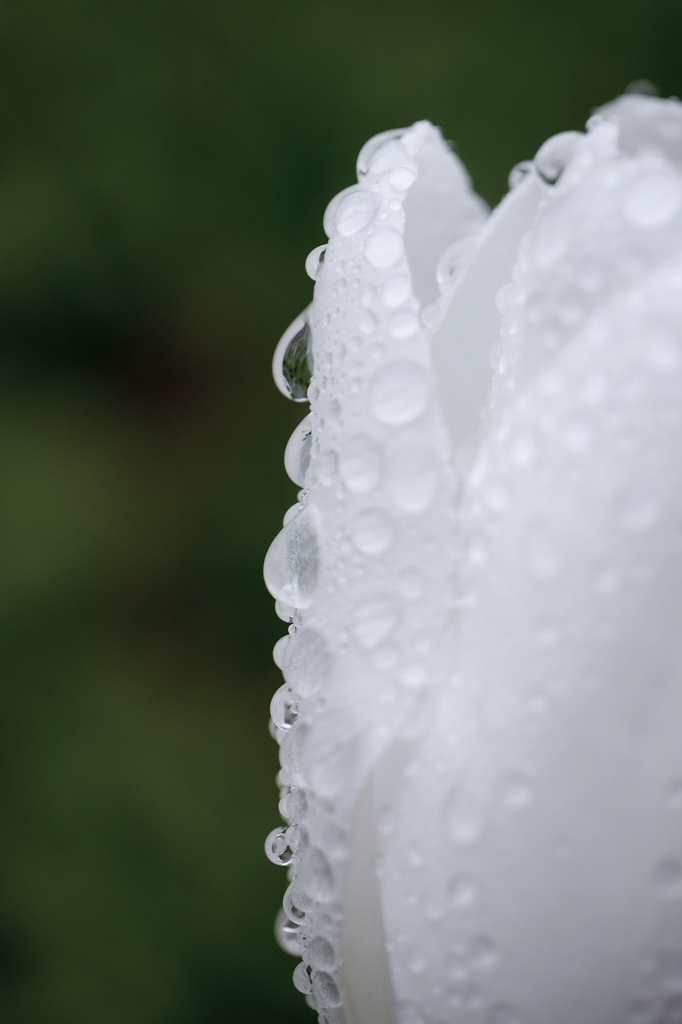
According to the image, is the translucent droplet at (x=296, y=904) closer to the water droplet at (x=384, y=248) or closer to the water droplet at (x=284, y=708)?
the water droplet at (x=284, y=708)

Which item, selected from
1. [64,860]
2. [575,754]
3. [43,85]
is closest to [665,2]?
[43,85]

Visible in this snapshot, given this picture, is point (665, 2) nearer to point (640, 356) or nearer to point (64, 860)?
point (640, 356)

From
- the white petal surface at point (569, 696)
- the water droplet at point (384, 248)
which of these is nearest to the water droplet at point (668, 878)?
the white petal surface at point (569, 696)

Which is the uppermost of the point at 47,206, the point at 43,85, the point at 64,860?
the point at 43,85

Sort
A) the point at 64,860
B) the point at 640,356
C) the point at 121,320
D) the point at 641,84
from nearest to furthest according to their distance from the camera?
the point at 640,356
the point at 641,84
the point at 64,860
the point at 121,320

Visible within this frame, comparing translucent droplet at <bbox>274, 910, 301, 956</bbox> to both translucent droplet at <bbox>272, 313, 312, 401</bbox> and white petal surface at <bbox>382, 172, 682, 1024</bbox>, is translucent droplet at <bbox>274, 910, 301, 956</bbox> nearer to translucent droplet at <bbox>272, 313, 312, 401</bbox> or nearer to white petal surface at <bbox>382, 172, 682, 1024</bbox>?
white petal surface at <bbox>382, 172, 682, 1024</bbox>

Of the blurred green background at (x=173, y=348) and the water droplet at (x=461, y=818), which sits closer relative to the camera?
the water droplet at (x=461, y=818)
